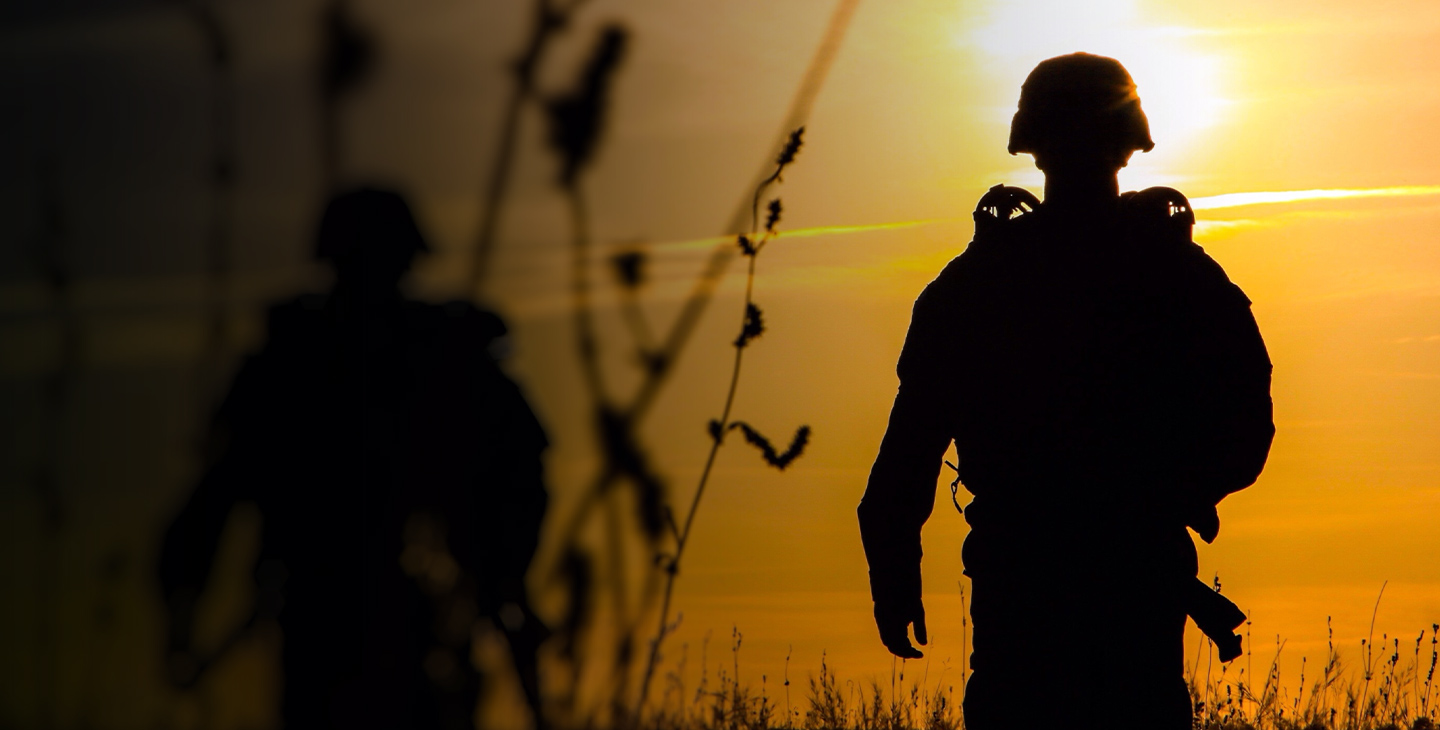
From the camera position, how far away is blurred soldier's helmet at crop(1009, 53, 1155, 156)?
162 inches

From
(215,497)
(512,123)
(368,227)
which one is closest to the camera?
(512,123)

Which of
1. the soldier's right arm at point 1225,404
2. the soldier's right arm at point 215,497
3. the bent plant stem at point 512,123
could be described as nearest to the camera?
the bent plant stem at point 512,123

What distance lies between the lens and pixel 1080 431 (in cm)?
399

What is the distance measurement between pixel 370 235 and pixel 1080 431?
6.85ft

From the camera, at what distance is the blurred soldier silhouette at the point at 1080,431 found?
3949mm

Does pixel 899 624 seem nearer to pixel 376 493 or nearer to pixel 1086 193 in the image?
pixel 1086 193

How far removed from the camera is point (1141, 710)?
3.88m

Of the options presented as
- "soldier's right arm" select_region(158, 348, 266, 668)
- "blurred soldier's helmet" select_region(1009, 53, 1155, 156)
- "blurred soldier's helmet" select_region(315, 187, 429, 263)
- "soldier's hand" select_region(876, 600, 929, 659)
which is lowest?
"soldier's hand" select_region(876, 600, 929, 659)

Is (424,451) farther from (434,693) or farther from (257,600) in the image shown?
(257,600)

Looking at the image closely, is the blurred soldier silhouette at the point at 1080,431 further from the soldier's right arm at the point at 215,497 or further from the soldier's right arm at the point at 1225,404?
the soldier's right arm at the point at 215,497

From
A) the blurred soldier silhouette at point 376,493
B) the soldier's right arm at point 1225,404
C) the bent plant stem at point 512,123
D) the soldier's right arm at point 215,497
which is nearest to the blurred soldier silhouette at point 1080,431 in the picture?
the soldier's right arm at point 1225,404

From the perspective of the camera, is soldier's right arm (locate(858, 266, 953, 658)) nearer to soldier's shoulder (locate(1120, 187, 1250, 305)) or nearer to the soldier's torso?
the soldier's torso

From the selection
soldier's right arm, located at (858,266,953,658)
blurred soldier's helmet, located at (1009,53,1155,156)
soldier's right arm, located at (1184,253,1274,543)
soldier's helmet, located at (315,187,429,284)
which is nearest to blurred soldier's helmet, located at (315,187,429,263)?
soldier's helmet, located at (315,187,429,284)

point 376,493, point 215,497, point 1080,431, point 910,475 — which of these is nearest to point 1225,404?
point 1080,431
